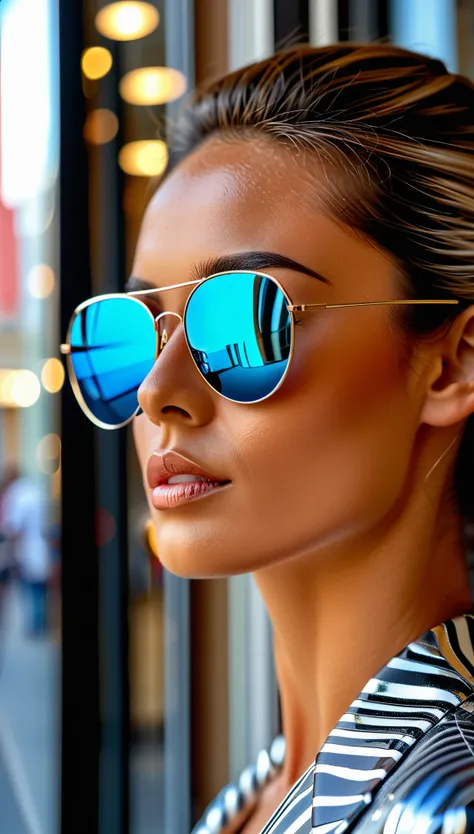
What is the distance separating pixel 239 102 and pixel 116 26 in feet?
3.19

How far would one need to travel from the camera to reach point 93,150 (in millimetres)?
1958

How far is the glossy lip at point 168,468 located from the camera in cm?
98

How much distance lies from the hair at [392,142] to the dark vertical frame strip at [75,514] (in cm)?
80

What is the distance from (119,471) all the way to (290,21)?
1069 mm

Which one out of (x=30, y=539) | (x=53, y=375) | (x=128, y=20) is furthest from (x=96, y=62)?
(x=30, y=539)

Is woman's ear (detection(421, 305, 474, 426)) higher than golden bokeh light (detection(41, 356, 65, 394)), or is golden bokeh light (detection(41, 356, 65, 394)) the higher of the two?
woman's ear (detection(421, 305, 474, 426))

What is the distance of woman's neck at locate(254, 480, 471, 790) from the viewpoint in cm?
103

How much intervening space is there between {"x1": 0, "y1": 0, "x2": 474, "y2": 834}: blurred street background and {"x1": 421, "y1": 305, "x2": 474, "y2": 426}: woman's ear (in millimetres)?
840

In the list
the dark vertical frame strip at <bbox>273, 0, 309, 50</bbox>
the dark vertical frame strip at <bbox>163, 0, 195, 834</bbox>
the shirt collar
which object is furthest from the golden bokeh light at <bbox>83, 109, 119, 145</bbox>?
the shirt collar

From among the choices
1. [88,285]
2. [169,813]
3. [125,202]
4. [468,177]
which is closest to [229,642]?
[169,813]

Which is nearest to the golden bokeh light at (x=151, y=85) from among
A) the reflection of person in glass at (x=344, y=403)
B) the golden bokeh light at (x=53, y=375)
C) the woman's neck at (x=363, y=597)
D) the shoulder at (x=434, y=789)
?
the golden bokeh light at (x=53, y=375)

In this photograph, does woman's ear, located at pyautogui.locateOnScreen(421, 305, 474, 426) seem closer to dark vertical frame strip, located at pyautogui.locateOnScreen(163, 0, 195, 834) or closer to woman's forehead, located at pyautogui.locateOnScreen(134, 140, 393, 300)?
woman's forehead, located at pyautogui.locateOnScreen(134, 140, 393, 300)

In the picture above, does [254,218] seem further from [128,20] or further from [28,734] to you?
[28,734]

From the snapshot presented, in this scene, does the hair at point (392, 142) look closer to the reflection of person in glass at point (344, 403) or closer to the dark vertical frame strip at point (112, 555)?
the reflection of person in glass at point (344, 403)
